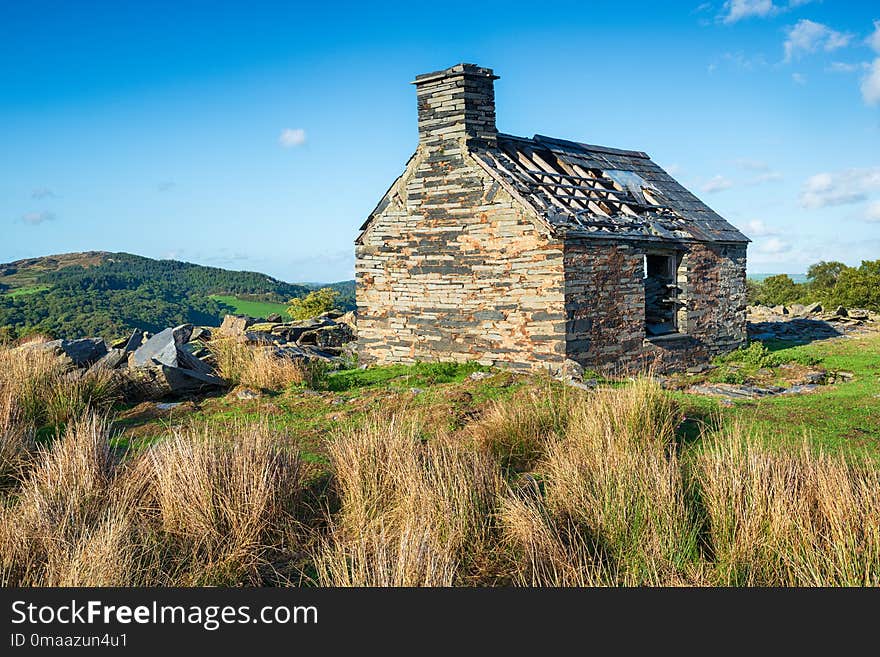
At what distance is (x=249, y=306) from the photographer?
5216cm

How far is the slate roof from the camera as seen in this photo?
42.8 ft

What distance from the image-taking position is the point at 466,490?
5473 millimetres

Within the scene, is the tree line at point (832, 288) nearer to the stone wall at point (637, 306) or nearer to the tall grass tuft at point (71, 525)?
the stone wall at point (637, 306)

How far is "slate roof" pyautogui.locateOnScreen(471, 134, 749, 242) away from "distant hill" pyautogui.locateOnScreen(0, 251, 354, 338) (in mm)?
20117

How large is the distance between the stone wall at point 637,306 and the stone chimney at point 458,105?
3.44 metres

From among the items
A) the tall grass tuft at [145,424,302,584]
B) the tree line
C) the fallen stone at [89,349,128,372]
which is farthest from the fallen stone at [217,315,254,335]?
the tree line

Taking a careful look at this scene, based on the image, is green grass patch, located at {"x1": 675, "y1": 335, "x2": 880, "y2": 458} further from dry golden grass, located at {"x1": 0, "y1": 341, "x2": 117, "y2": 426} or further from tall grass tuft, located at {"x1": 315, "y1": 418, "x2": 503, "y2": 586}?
dry golden grass, located at {"x1": 0, "y1": 341, "x2": 117, "y2": 426}

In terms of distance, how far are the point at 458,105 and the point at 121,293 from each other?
47.5 meters

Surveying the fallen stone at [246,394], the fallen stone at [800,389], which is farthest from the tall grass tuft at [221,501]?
the fallen stone at [800,389]

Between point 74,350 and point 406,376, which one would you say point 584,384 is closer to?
point 406,376

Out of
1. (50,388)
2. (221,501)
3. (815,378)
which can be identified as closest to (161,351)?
(50,388)

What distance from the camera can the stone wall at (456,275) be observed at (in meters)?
12.6

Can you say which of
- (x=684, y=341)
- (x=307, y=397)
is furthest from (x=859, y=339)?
(x=307, y=397)

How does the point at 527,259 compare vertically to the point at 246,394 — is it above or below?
above
